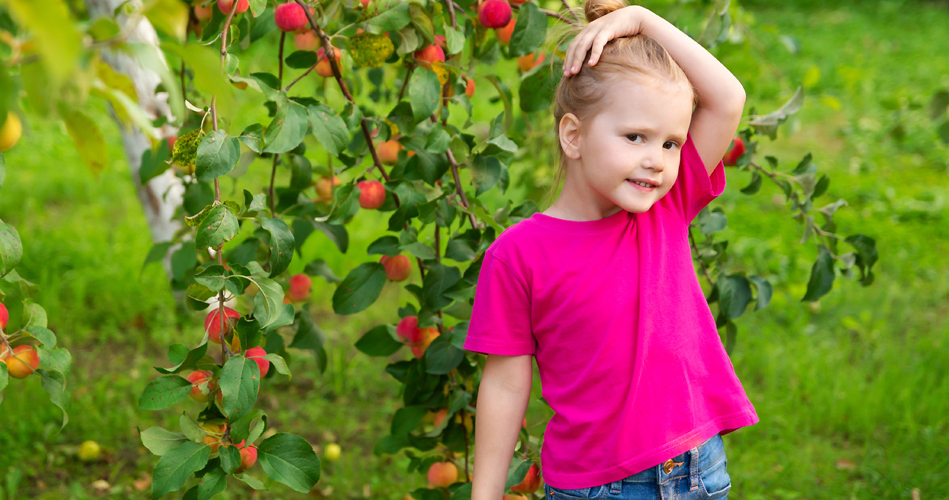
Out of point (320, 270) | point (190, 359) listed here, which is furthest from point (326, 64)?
point (190, 359)

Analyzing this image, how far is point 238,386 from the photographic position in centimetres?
97

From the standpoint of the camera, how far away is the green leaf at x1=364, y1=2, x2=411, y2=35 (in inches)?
46.5

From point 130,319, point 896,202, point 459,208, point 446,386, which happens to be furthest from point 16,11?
point 896,202

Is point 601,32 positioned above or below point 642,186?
above

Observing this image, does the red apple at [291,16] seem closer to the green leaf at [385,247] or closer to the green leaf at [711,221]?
the green leaf at [385,247]

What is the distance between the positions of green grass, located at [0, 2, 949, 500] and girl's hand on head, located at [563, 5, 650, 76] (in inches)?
24.4

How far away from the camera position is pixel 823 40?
665 cm

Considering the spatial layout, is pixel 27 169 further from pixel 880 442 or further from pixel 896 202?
pixel 896 202

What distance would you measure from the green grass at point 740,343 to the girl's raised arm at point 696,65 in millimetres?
577

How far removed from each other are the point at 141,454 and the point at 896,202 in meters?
3.50

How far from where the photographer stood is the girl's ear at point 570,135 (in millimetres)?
1075

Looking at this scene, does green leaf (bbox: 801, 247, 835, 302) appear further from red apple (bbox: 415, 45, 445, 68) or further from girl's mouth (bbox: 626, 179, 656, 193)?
red apple (bbox: 415, 45, 445, 68)

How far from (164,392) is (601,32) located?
0.77m

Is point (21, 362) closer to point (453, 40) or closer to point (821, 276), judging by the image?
point (453, 40)
